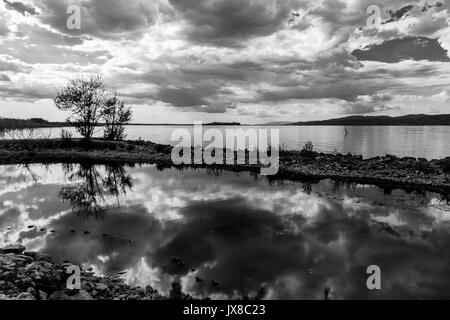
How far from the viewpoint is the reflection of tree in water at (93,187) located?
14859 millimetres

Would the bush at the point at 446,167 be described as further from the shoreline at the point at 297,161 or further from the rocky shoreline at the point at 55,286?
the rocky shoreline at the point at 55,286

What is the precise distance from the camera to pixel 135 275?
8.19 metres

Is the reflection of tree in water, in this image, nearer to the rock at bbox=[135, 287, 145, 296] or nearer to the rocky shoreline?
the rocky shoreline

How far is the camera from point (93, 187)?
19.3 meters

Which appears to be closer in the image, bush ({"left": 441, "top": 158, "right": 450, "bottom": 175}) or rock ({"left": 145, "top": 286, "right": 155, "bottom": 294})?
rock ({"left": 145, "top": 286, "right": 155, "bottom": 294})

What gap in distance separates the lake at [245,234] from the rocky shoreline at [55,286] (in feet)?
1.61

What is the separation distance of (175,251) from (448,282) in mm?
7226

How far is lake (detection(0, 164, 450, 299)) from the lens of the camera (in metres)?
8.05

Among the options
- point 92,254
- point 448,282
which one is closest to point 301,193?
point 448,282

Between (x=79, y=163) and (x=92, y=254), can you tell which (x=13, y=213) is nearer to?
(x=92, y=254)

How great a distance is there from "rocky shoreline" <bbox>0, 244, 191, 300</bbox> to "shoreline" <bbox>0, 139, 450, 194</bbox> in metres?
16.2

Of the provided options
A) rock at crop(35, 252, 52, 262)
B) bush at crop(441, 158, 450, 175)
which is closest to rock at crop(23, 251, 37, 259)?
rock at crop(35, 252, 52, 262)

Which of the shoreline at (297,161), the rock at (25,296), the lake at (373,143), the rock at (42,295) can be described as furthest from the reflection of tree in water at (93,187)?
the lake at (373,143)

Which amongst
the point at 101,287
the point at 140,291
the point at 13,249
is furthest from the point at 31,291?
the point at 13,249
